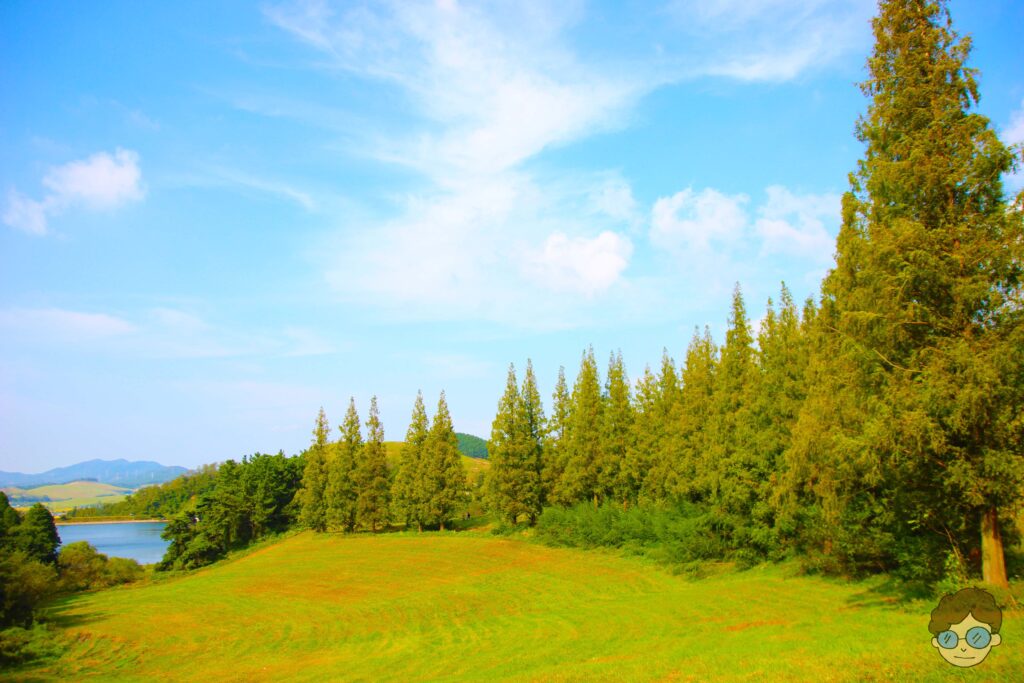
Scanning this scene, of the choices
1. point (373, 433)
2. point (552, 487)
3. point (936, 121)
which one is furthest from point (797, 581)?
point (373, 433)

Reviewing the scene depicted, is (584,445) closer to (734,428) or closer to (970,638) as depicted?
(734,428)

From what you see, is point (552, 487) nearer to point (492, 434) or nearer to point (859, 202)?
point (492, 434)

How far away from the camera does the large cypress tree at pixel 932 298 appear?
12602mm

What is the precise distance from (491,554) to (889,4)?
40.1 m

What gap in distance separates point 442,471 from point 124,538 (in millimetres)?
74794

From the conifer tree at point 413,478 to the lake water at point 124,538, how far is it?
2630 centimetres

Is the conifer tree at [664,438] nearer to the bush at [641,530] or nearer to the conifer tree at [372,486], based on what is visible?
the bush at [641,530]

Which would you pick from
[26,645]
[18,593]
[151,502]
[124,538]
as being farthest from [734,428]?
[151,502]

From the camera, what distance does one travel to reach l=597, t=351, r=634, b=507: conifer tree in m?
48.8

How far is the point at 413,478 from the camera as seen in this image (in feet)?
191

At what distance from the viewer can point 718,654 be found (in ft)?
42.8

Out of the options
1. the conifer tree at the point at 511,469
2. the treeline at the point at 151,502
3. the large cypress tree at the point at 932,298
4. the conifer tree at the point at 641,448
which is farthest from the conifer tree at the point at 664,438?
the treeline at the point at 151,502

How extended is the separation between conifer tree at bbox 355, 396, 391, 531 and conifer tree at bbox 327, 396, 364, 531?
2.06 feet

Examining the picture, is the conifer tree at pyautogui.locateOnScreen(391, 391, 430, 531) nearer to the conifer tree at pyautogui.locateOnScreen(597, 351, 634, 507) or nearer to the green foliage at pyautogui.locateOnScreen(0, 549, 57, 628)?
the conifer tree at pyautogui.locateOnScreen(597, 351, 634, 507)
